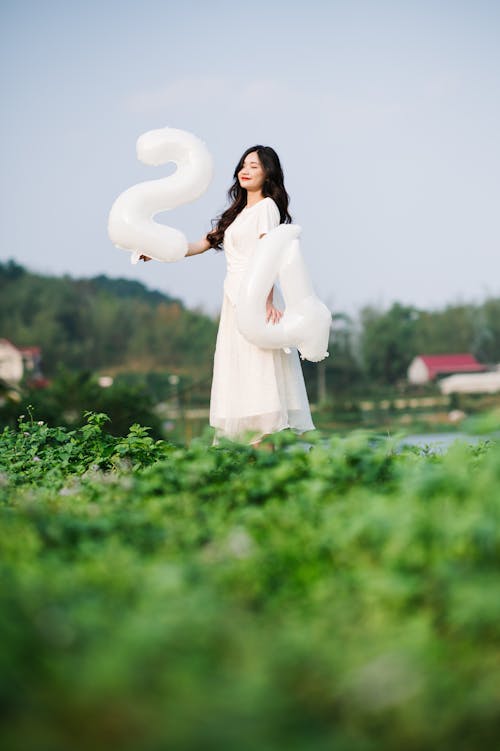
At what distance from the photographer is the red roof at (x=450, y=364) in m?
21.2

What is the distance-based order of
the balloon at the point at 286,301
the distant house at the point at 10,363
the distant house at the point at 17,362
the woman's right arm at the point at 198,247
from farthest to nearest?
the distant house at the point at 17,362 → the distant house at the point at 10,363 → the woman's right arm at the point at 198,247 → the balloon at the point at 286,301

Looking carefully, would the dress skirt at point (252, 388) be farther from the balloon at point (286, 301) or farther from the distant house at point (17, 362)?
the distant house at point (17, 362)

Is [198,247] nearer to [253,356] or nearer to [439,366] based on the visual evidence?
[253,356]

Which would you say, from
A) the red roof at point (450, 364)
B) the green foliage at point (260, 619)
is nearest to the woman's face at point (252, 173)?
the green foliage at point (260, 619)

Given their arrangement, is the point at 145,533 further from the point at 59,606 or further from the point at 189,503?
the point at 59,606

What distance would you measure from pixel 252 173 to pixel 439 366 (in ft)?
57.4

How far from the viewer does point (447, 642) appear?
1734 mm

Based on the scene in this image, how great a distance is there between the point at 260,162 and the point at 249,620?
118 inches

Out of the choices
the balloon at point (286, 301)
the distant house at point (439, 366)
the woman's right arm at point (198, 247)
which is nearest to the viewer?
the balloon at point (286, 301)

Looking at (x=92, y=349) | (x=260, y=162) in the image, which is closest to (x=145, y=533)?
(x=260, y=162)

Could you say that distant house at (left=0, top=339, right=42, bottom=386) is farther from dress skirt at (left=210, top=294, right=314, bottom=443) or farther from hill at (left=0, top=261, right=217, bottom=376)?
dress skirt at (left=210, top=294, right=314, bottom=443)

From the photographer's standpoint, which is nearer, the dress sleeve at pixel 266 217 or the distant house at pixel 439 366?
the dress sleeve at pixel 266 217

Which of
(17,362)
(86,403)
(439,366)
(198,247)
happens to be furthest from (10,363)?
(198,247)

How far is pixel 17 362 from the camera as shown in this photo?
17.6 meters
